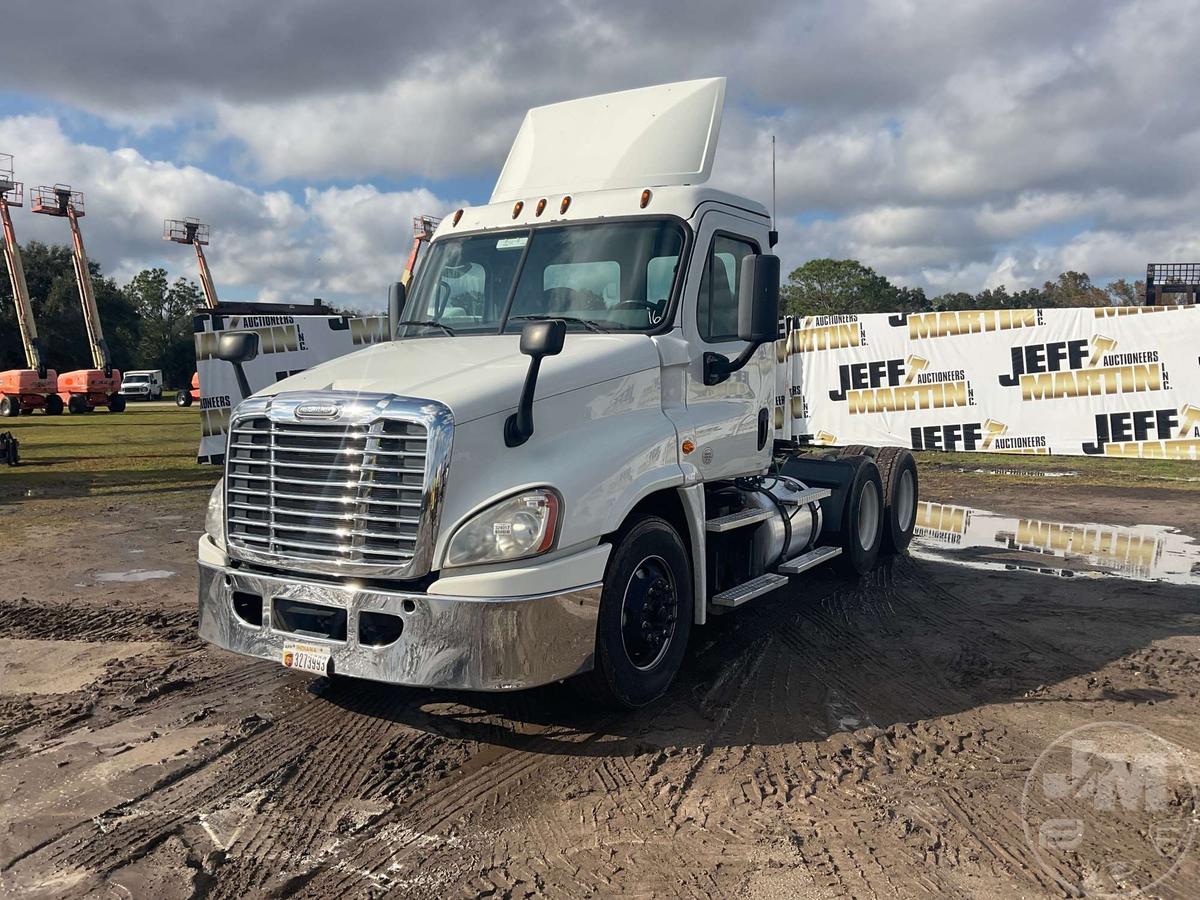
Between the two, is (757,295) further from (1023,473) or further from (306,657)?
(1023,473)

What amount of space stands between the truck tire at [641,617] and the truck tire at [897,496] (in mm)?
4509

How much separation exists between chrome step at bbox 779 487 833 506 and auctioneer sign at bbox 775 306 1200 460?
844 centimetres

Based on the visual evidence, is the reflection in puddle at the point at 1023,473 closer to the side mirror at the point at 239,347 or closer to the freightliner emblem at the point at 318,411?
the side mirror at the point at 239,347

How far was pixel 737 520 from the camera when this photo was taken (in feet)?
19.4

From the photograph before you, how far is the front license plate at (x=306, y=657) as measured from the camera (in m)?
4.38

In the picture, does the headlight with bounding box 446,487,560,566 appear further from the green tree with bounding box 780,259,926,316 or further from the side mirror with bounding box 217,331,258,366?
the green tree with bounding box 780,259,926,316

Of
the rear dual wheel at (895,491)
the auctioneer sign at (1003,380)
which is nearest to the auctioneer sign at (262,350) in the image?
the auctioneer sign at (1003,380)

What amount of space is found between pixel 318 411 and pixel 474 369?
824 mm

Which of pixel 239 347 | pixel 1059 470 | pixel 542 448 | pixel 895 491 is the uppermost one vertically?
pixel 239 347

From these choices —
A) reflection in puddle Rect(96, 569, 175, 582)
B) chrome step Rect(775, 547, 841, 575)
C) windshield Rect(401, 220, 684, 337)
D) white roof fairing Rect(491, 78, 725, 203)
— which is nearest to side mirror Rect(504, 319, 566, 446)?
windshield Rect(401, 220, 684, 337)

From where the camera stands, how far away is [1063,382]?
1767cm

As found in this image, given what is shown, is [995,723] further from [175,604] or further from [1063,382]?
[1063,382]

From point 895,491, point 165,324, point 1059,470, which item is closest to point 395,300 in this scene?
point 895,491

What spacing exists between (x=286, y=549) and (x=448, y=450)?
1.05 m
